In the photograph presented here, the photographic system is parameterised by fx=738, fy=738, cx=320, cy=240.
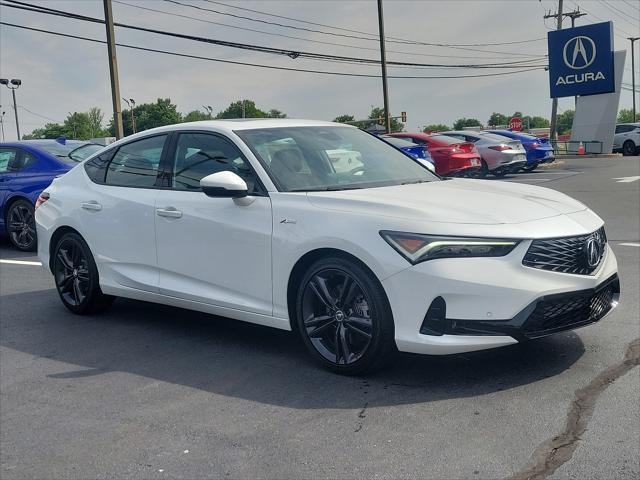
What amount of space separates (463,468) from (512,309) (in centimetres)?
104

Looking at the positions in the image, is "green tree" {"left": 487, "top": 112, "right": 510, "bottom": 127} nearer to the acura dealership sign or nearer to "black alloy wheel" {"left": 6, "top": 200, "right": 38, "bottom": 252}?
the acura dealership sign

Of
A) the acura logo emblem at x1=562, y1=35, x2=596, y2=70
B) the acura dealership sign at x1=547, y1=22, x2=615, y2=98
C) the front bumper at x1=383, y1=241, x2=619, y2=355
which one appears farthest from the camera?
the acura logo emblem at x1=562, y1=35, x2=596, y2=70

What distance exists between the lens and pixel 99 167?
6.44 m

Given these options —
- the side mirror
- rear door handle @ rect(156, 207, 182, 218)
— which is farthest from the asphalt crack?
rear door handle @ rect(156, 207, 182, 218)

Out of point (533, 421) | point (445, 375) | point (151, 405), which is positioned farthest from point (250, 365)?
point (533, 421)

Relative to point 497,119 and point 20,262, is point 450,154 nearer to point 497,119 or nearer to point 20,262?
point 20,262

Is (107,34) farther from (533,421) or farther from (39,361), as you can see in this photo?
(533,421)

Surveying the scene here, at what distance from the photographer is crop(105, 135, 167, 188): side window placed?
5852 mm

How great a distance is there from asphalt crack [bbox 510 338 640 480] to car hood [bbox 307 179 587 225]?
100 cm

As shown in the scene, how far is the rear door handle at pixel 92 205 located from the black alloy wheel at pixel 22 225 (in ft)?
15.6

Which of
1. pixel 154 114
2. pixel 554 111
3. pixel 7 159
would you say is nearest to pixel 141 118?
pixel 154 114

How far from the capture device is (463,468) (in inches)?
129

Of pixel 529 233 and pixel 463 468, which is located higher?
pixel 529 233

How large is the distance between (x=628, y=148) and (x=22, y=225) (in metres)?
31.3
